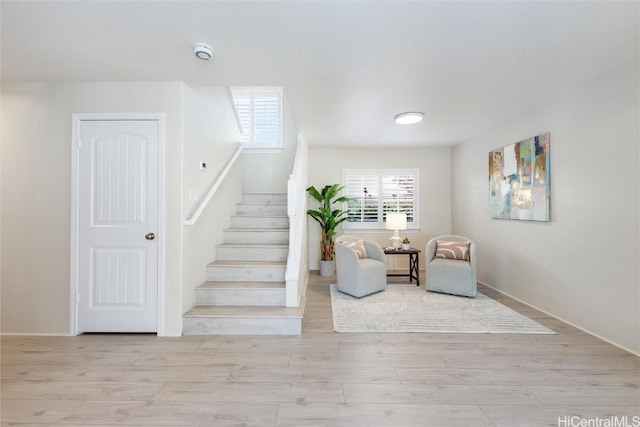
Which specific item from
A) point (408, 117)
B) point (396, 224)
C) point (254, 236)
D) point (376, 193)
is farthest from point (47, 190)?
point (376, 193)

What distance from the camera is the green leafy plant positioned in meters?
5.20

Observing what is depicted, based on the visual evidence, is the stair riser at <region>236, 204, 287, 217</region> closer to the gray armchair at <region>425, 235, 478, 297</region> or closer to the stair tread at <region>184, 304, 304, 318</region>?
the stair tread at <region>184, 304, 304, 318</region>

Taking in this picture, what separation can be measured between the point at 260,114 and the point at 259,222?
100 inches

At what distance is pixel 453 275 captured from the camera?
400 centimetres

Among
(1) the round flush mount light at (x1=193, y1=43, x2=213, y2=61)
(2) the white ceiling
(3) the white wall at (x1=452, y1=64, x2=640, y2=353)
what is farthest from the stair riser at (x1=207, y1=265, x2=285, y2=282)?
Answer: (3) the white wall at (x1=452, y1=64, x2=640, y2=353)

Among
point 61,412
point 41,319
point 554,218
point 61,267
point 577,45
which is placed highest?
point 577,45

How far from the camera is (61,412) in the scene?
5.76ft

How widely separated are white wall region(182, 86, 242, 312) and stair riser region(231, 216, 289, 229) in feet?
0.51

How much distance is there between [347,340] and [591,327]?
241cm

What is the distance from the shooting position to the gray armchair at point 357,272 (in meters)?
3.94

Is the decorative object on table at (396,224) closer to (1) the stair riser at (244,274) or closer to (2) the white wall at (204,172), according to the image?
(1) the stair riser at (244,274)

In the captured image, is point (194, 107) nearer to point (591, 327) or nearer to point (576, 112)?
point (576, 112)

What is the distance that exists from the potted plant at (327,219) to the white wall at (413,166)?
1.30 ft

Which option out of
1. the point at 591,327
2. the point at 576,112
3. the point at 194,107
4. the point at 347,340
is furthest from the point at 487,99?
the point at 194,107
